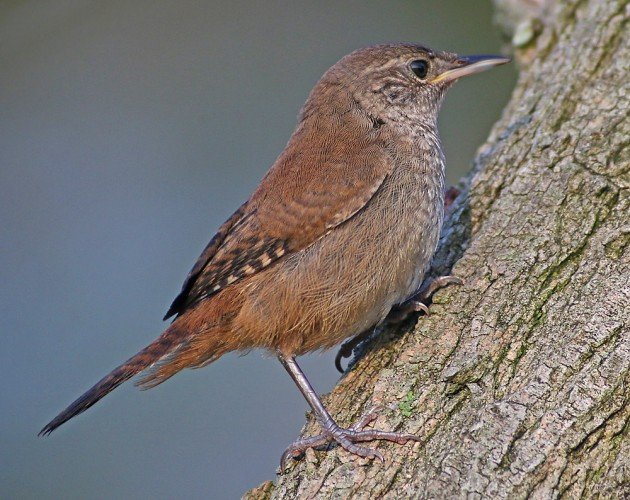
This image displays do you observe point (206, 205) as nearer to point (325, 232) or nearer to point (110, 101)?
point (110, 101)

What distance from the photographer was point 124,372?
3.38 metres

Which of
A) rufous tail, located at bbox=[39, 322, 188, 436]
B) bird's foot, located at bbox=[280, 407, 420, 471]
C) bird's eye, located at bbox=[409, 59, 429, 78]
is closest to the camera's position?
bird's foot, located at bbox=[280, 407, 420, 471]

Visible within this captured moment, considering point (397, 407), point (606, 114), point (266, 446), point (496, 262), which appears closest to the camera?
point (397, 407)

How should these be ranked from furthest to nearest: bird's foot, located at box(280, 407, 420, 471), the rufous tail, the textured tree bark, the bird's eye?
the bird's eye, the rufous tail, bird's foot, located at box(280, 407, 420, 471), the textured tree bark

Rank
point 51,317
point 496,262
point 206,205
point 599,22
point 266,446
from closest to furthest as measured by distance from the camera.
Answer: point 496,262 → point 599,22 → point 266,446 → point 51,317 → point 206,205

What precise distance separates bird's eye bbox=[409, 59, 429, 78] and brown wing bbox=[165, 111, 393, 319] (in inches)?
28.2

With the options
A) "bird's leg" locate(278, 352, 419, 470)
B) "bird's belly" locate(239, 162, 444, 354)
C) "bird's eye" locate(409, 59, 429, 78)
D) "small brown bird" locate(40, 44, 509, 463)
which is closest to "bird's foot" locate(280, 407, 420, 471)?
"bird's leg" locate(278, 352, 419, 470)

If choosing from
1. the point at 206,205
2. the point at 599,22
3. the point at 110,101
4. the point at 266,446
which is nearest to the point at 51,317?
the point at 206,205

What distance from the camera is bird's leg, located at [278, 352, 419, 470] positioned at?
283cm

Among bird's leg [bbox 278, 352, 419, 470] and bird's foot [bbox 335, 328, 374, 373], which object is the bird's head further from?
bird's leg [bbox 278, 352, 419, 470]

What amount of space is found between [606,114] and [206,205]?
4.80 meters

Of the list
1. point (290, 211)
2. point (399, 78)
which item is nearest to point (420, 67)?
point (399, 78)

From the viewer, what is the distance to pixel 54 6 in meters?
7.63

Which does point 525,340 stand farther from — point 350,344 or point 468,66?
point 468,66
